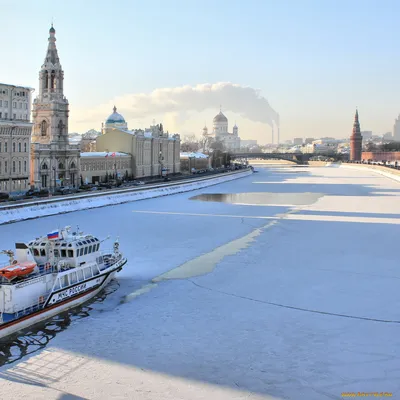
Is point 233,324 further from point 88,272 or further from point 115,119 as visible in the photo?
point 115,119

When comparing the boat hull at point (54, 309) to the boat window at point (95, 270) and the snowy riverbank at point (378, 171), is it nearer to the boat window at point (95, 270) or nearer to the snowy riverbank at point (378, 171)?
the boat window at point (95, 270)

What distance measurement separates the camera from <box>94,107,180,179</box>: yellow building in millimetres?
92750

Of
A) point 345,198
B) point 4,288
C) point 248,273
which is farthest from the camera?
point 345,198

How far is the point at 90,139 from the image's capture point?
112 meters

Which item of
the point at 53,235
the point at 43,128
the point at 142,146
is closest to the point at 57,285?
the point at 53,235

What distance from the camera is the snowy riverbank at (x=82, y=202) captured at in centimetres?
4597

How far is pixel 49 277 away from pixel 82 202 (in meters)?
34.7

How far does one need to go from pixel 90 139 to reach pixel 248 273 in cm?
8925

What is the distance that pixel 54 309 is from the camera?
2081 cm

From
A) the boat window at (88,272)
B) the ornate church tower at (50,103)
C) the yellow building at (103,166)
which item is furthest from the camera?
the yellow building at (103,166)

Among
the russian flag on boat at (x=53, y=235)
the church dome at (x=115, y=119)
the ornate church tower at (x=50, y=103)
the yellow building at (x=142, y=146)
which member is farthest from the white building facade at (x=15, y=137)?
the church dome at (x=115, y=119)

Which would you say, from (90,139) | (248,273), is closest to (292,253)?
(248,273)

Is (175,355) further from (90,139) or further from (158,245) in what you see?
(90,139)

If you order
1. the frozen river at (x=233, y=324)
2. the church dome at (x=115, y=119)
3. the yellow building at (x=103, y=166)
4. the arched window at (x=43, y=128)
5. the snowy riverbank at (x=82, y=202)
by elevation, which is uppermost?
the church dome at (x=115, y=119)
